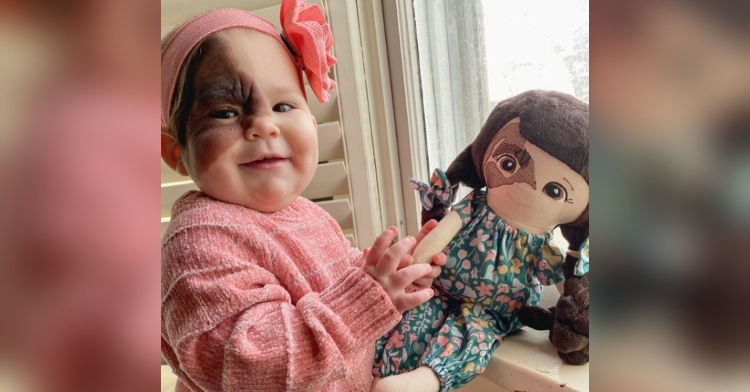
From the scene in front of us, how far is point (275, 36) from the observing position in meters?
0.59

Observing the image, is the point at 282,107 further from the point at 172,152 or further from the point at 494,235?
the point at 494,235

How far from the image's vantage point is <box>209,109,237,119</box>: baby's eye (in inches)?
20.8

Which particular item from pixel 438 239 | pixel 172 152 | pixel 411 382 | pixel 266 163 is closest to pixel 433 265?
pixel 438 239

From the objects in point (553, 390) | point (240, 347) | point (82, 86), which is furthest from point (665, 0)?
point (553, 390)

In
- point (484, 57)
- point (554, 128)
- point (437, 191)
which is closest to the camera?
point (554, 128)

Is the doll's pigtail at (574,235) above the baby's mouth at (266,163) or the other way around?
the other way around

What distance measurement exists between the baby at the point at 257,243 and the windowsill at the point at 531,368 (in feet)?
0.46

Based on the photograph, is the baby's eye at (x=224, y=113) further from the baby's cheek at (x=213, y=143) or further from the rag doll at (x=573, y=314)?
the rag doll at (x=573, y=314)

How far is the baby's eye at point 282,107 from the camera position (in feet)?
1.86

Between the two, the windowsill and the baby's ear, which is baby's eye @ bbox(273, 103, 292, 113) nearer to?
the baby's ear

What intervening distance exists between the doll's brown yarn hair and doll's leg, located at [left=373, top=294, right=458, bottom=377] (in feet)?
0.61

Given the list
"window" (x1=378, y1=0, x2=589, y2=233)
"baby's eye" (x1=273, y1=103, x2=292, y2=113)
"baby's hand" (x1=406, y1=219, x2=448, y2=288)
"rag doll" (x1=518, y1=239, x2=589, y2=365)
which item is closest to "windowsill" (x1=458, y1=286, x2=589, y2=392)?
"rag doll" (x1=518, y1=239, x2=589, y2=365)

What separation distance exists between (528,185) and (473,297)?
17cm

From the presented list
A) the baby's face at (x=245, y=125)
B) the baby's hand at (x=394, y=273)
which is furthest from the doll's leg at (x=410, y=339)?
the baby's face at (x=245, y=125)
